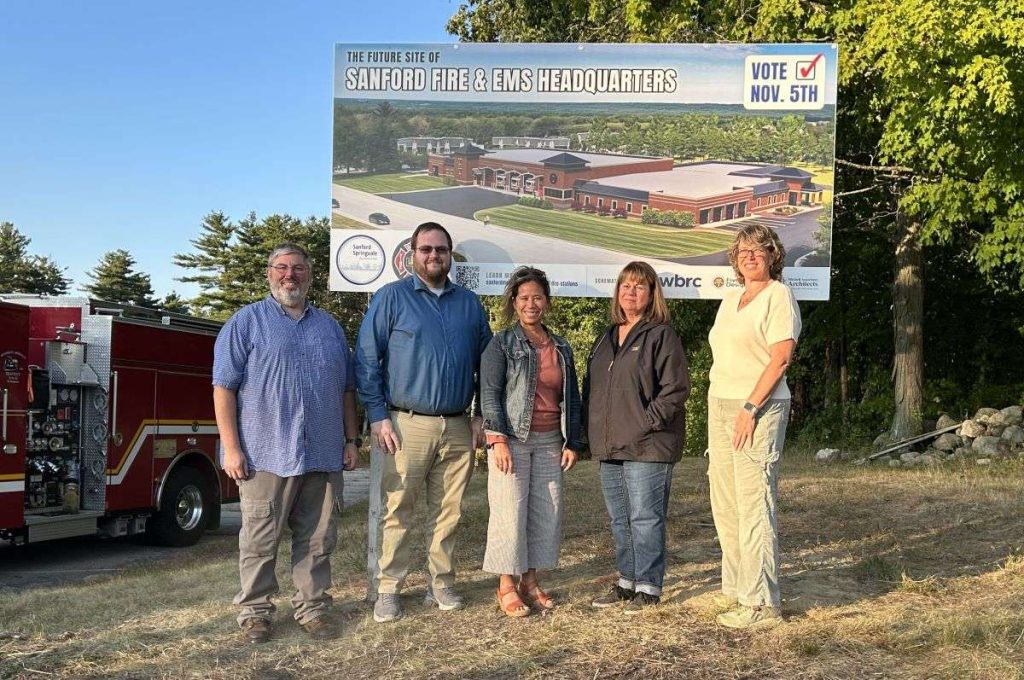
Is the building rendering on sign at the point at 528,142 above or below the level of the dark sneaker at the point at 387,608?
above

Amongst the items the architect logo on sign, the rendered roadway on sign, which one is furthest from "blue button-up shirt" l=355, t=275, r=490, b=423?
the rendered roadway on sign

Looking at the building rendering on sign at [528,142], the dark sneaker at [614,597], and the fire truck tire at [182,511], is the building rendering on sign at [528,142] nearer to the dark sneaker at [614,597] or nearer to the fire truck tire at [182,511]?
the dark sneaker at [614,597]

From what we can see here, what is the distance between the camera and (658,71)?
7434 millimetres

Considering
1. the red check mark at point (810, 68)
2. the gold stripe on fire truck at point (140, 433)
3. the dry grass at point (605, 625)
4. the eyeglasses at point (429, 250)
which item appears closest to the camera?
the dry grass at point (605, 625)

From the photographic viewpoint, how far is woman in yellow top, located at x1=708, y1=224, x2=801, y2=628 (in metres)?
5.09

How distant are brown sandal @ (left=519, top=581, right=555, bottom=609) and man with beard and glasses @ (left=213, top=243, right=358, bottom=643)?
3.68 feet

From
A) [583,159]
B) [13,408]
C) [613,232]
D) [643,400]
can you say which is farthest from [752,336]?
[13,408]

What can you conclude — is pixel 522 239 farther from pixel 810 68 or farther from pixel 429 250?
pixel 810 68

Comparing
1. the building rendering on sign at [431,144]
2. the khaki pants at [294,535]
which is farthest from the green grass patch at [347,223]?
the khaki pants at [294,535]

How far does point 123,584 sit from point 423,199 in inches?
147

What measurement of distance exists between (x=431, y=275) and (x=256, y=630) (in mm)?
2085

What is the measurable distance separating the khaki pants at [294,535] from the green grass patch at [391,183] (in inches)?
119

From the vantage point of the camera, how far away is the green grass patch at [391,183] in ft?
25.6

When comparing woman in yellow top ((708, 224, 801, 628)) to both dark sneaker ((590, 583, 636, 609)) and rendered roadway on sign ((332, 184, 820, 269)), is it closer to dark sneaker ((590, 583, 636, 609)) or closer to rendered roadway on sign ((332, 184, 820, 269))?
dark sneaker ((590, 583, 636, 609))
